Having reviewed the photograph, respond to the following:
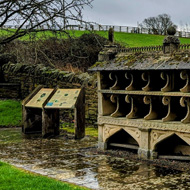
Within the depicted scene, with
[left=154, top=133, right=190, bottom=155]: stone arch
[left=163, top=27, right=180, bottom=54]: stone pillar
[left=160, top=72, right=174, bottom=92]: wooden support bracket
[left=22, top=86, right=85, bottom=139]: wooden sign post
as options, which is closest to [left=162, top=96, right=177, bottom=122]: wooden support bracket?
[left=160, top=72, right=174, bottom=92]: wooden support bracket

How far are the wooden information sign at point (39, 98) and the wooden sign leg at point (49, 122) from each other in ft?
1.28

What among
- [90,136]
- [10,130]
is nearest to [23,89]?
[10,130]

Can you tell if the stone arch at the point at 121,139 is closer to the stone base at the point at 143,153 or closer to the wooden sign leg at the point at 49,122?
the stone base at the point at 143,153

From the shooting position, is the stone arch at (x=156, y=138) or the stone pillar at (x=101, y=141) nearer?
the stone arch at (x=156, y=138)

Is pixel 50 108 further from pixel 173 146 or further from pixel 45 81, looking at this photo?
pixel 45 81

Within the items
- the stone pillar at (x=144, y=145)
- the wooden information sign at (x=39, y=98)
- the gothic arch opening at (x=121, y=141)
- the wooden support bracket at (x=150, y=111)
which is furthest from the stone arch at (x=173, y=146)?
the wooden information sign at (x=39, y=98)

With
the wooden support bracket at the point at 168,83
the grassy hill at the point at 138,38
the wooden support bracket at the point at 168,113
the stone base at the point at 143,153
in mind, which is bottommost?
the stone base at the point at 143,153

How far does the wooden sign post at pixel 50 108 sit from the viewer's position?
552 inches

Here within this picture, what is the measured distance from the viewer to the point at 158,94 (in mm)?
10086

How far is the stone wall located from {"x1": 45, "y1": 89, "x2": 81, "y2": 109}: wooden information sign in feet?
4.22

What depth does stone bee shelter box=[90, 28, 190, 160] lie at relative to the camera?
385 inches

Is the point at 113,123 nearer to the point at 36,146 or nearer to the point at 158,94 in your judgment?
the point at 158,94

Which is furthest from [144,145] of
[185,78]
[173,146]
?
[185,78]

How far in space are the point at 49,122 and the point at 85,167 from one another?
216 inches
